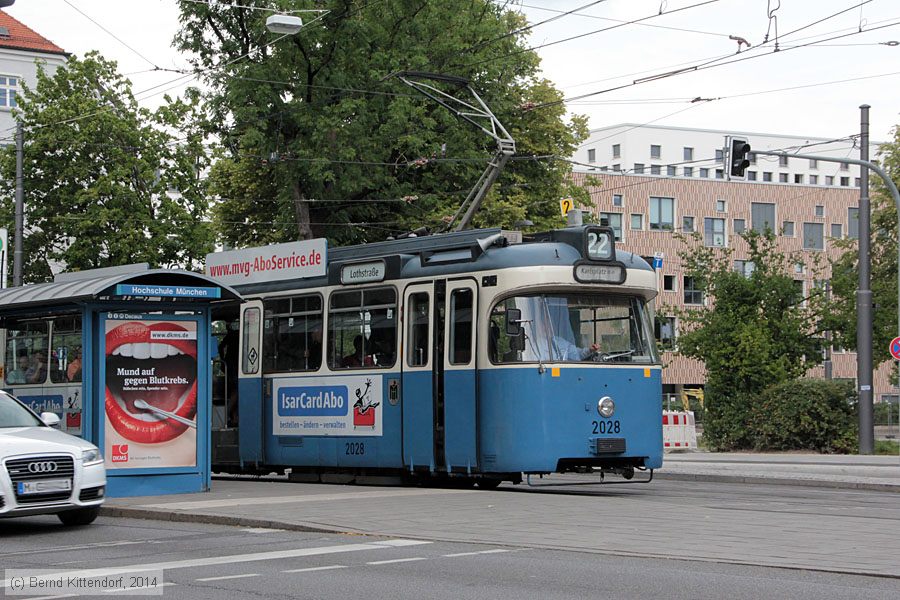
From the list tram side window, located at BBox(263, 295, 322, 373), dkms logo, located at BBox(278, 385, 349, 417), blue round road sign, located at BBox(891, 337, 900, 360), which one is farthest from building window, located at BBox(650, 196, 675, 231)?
dkms logo, located at BBox(278, 385, 349, 417)

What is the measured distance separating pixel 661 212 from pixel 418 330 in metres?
61.3

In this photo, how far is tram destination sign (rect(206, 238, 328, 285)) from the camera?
2016 cm

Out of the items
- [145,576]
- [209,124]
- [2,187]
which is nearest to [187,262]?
[2,187]

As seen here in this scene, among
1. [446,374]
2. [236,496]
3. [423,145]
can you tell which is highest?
[423,145]

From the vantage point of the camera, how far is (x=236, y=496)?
17062 millimetres

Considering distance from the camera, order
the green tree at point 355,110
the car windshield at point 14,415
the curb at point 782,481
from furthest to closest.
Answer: the green tree at point 355,110 → the curb at point 782,481 → the car windshield at point 14,415

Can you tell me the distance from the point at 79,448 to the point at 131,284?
Result: 3144mm

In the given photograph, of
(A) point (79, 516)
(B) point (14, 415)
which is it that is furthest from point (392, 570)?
(B) point (14, 415)

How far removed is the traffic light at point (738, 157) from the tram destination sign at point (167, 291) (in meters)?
13.6

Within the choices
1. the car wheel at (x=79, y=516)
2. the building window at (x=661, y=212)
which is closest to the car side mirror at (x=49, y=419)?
the car wheel at (x=79, y=516)

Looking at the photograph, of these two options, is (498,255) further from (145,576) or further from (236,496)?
(145,576)

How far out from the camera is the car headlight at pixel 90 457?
45.8 feet

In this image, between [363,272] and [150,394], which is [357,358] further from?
[150,394]

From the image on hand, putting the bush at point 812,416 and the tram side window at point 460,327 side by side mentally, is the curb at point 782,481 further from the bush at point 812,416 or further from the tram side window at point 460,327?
the bush at point 812,416
